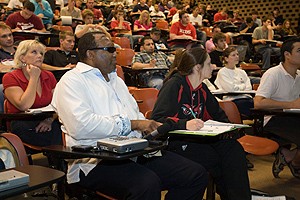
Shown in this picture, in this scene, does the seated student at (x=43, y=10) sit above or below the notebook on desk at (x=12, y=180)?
above

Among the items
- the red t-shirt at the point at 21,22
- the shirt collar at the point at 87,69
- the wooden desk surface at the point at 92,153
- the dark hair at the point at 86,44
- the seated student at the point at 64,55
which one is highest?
the red t-shirt at the point at 21,22

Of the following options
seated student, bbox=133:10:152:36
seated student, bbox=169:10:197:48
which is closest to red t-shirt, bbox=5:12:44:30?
seated student, bbox=133:10:152:36

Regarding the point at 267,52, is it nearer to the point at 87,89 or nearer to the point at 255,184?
the point at 255,184

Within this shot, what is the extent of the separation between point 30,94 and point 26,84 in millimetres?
219

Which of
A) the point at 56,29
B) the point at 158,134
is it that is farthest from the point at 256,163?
the point at 56,29

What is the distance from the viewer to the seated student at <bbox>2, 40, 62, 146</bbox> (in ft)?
9.45

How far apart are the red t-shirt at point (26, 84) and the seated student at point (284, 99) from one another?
5.84 feet

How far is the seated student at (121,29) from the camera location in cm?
771

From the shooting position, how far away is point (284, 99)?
3.47m

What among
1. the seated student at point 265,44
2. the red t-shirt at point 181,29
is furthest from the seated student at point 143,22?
the seated student at point 265,44

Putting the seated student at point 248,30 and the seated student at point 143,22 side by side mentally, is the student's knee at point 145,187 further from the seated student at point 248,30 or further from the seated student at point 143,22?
the seated student at point 248,30

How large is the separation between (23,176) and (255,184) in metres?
2.53

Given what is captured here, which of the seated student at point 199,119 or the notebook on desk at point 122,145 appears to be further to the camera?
the seated student at point 199,119

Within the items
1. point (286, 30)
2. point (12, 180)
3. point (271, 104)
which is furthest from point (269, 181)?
point (286, 30)
